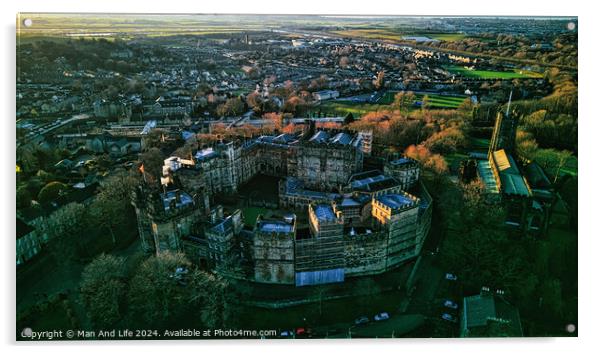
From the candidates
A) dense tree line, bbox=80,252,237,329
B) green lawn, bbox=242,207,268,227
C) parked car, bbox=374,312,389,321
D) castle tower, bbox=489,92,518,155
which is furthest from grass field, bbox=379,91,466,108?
dense tree line, bbox=80,252,237,329

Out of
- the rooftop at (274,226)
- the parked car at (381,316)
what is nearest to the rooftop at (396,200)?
the parked car at (381,316)

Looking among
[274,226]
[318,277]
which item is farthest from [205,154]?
[318,277]

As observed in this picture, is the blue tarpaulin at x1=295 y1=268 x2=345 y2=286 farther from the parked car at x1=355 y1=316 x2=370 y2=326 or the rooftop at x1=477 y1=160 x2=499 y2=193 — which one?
the rooftop at x1=477 y1=160 x2=499 y2=193

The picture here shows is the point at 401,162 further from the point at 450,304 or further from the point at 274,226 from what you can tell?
the point at 274,226

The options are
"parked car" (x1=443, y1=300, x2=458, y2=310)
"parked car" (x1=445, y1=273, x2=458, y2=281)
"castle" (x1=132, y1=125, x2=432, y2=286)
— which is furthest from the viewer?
"parked car" (x1=445, y1=273, x2=458, y2=281)

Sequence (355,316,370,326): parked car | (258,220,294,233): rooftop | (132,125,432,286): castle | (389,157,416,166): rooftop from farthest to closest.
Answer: (389,157,416,166): rooftop < (132,125,432,286): castle < (258,220,294,233): rooftop < (355,316,370,326): parked car

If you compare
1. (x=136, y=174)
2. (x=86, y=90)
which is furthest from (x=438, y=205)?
(x=86, y=90)
